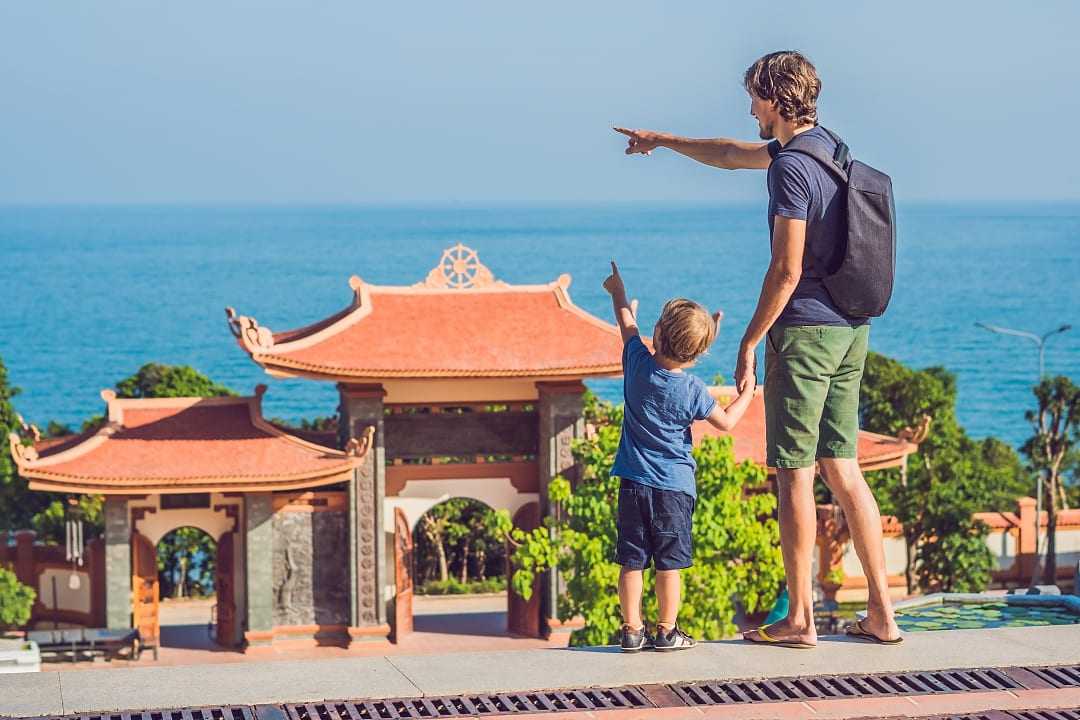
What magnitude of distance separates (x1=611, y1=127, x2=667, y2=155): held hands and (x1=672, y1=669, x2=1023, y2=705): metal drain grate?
1871mm

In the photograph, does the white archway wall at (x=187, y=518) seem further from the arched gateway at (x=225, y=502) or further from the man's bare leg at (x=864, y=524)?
the man's bare leg at (x=864, y=524)

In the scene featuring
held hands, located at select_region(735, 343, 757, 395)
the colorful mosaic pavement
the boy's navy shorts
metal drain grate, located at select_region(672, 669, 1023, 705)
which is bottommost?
the colorful mosaic pavement

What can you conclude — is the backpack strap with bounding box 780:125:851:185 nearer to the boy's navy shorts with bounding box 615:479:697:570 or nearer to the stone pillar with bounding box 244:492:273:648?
the boy's navy shorts with bounding box 615:479:697:570

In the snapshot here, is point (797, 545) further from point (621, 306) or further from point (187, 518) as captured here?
point (187, 518)

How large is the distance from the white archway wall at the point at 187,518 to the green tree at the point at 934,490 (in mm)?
7913

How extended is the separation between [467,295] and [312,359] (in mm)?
2425

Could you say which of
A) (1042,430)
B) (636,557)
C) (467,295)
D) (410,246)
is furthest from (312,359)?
(410,246)

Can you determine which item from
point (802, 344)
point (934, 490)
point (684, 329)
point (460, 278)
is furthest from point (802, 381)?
point (934, 490)

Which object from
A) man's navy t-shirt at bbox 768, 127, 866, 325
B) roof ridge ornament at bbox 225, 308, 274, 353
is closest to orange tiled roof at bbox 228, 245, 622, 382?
roof ridge ornament at bbox 225, 308, 274, 353

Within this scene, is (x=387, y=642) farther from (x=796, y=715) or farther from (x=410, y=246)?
(x=410, y=246)

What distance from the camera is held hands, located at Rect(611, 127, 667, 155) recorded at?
20.9ft

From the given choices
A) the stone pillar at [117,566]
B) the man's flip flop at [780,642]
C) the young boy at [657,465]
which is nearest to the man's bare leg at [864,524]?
the man's flip flop at [780,642]

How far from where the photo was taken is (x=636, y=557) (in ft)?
20.0

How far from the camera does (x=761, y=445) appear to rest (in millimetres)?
21312
